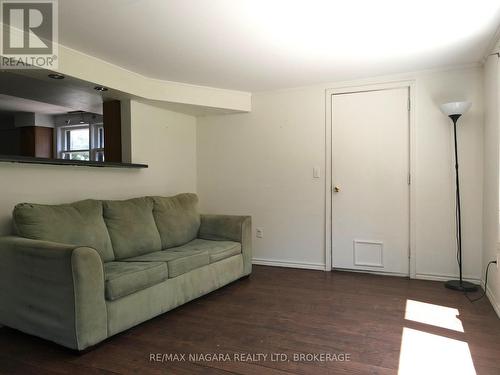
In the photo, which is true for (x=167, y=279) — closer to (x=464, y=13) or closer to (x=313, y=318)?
(x=313, y=318)

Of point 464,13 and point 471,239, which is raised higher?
point 464,13

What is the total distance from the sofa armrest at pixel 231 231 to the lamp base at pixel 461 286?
1.93 metres

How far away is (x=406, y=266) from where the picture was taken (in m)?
3.76

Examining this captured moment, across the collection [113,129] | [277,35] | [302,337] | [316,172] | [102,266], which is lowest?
[302,337]

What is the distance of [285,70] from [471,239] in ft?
8.12

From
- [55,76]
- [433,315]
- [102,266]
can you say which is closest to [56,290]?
[102,266]

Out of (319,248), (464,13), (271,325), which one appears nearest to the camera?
(464,13)

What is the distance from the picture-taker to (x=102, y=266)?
2188mm

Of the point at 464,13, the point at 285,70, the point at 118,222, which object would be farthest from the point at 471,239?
the point at 118,222

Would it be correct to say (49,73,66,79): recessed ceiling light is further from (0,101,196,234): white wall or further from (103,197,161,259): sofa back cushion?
Result: (103,197,161,259): sofa back cushion

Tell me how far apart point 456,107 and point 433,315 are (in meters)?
1.85

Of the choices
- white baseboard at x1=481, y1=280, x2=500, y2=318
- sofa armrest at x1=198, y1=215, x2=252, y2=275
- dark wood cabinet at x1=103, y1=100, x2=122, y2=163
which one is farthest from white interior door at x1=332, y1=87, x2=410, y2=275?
dark wood cabinet at x1=103, y1=100, x2=122, y2=163

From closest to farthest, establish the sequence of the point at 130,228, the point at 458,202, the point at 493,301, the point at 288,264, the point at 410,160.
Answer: the point at 493,301, the point at 130,228, the point at 458,202, the point at 410,160, the point at 288,264

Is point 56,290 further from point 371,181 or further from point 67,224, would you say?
point 371,181
